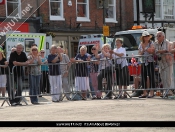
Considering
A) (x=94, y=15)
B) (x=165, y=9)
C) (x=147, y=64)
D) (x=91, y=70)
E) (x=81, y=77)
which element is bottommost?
(x=81, y=77)

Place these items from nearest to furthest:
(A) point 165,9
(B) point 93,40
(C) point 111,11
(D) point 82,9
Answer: (B) point 93,40 < (D) point 82,9 < (C) point 111,11 < (A) point 165,9

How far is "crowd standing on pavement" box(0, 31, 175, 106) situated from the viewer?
13266 mm

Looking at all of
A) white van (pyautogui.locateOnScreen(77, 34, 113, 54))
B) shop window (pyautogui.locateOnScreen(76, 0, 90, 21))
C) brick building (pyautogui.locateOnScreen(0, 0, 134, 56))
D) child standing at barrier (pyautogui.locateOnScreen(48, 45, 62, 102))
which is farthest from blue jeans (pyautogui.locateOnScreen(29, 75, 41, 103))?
Result: shop window (pyautogui.locateOnScreen(76, 0, 90, 21))

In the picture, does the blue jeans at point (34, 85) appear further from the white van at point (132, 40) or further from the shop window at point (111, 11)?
the shop window at point (111, 11)

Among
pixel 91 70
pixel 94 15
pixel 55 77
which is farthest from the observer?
pixel 94 15

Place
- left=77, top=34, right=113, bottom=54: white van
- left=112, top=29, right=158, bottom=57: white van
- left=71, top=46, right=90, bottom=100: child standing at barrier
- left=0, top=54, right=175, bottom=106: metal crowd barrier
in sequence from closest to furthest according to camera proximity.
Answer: left=0, top=54, right=175, bottom=106: metal crowd barrier, left=71, top=46, right=90, bottom=100: child standing at barrier, left=112, top=29, right=158, bottom=57: white van, left=77, top=34, right=113, bottom=54: white van

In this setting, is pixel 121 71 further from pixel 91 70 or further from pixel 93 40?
pixel 93 40

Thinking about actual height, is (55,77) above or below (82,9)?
below

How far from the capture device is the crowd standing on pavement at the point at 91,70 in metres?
13.3

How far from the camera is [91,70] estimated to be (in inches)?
592

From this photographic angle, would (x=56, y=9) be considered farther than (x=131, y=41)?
Yes

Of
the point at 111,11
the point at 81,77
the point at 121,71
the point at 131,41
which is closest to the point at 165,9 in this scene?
the point at 111,11

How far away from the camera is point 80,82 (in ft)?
49.0

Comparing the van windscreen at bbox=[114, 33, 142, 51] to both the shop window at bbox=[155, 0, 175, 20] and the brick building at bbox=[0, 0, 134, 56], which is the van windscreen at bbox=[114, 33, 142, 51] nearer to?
the brick building at bbox=[0, 0, 134, 56]
